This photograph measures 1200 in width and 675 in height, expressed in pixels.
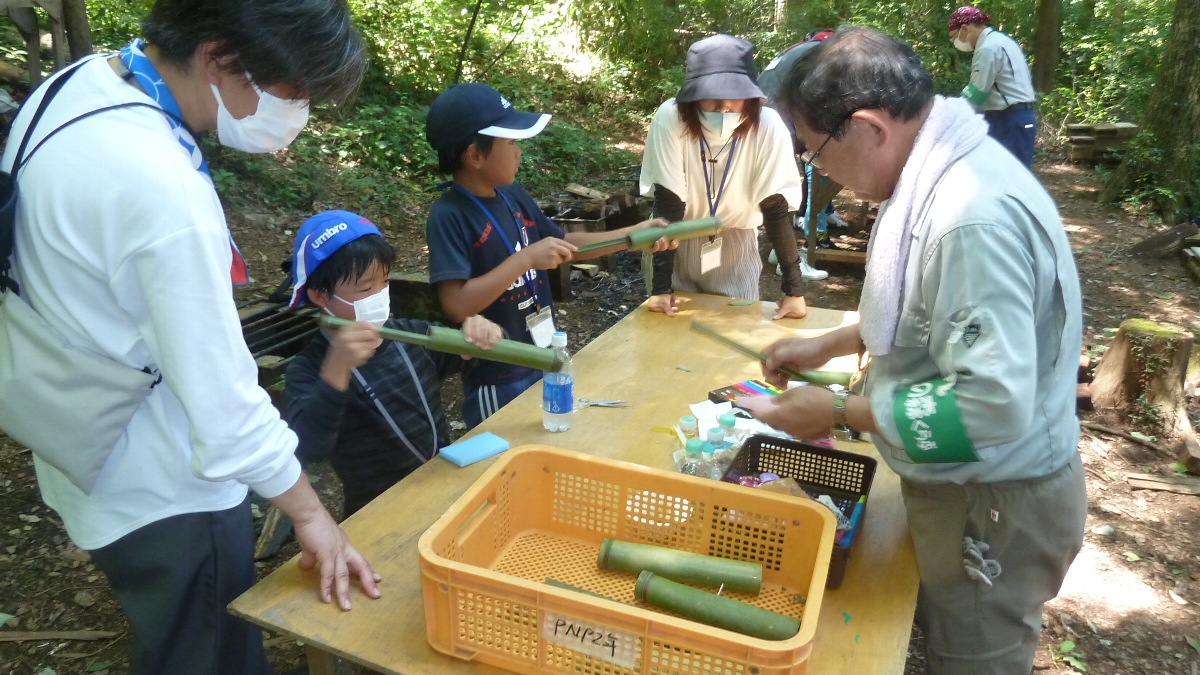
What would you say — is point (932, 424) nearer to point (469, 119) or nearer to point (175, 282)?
point (175, 282)

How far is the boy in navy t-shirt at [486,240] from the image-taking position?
256cm

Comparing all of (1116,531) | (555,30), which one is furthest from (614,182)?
(1116,531)

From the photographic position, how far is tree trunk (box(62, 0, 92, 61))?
475 centimetres

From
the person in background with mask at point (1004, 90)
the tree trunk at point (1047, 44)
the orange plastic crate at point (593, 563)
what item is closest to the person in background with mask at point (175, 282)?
the orange plastic crate at point (593, 563)

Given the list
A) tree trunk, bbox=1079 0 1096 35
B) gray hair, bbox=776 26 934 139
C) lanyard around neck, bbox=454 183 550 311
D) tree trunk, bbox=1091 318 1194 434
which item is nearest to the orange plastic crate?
gray hair, bbox=776 26 934 139

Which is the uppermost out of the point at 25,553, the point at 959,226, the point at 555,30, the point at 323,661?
the point at 555,30

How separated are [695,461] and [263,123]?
4.25 ft

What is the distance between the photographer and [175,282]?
3.95 ft

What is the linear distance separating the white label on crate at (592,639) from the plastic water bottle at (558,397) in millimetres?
917

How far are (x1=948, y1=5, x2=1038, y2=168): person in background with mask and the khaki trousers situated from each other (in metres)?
6.56

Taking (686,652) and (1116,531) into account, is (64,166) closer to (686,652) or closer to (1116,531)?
(686,652)

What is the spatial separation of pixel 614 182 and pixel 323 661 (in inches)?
344

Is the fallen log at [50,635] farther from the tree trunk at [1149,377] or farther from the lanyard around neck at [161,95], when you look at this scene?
the tree trunk at [1149,377]

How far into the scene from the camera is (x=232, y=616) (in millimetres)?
Result: 1652
